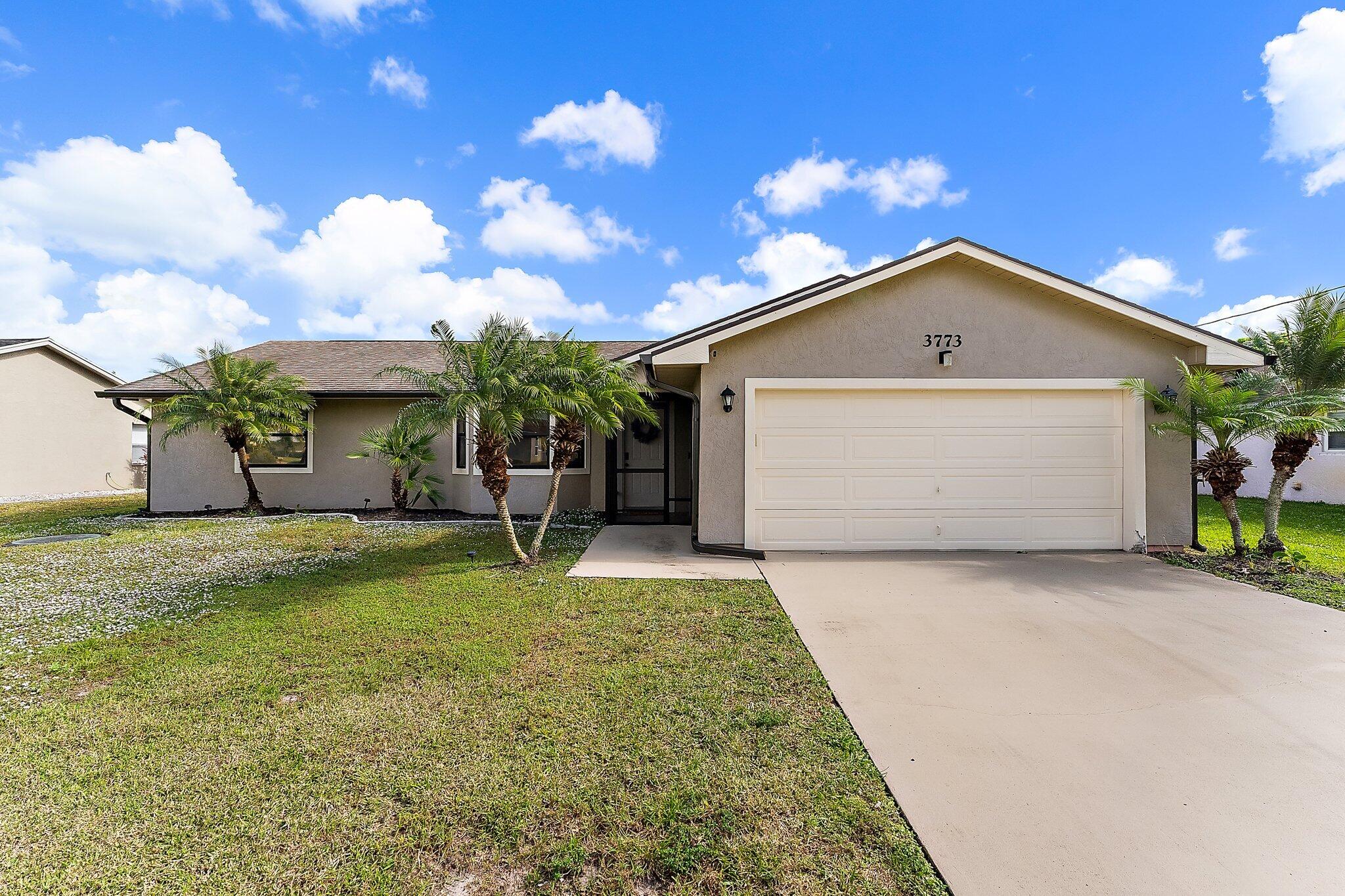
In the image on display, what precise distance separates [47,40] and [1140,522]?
62.4 feet

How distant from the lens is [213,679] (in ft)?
12.0

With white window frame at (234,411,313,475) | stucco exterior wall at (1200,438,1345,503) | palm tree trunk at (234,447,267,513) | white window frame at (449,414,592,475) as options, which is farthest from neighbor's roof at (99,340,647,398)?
stucco exterior wall at (1200,438,1345,503)

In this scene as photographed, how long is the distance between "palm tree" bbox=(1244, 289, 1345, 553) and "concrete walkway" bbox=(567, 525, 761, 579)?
277 inches

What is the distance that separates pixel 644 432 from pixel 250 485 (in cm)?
840

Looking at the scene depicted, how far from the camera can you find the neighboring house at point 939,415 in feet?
24.7

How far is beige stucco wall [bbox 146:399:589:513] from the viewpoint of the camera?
11656mm

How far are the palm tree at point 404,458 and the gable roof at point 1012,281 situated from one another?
586 centimetres

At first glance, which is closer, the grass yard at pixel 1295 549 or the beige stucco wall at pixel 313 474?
the grass yard at pixel 1295 549

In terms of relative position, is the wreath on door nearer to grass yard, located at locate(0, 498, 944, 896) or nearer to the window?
grass yard, located at locate(0, 498, 944, 896)

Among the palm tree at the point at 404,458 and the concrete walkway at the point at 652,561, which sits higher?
the palm tree at the point at 404,458

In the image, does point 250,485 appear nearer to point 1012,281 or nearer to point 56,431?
point 56,431

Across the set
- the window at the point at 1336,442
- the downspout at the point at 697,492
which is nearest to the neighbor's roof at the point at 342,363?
the downspout at the point at 697,492

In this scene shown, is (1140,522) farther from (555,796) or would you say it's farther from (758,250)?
(758,250)

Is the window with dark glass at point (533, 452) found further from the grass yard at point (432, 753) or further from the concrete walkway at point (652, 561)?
the grass yard at point (432, 753)
